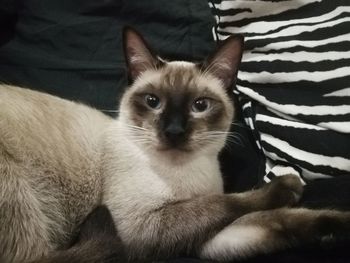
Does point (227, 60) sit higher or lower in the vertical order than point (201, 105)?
higher

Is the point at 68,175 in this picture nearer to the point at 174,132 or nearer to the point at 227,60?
the point at 174,132

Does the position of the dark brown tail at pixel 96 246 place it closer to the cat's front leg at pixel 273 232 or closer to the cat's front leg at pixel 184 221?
the cat's front leg at pixel 184 221

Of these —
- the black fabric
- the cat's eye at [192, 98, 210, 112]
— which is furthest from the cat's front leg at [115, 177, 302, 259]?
the black fabric

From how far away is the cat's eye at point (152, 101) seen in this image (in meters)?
1.46

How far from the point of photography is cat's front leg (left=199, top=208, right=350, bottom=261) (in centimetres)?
120

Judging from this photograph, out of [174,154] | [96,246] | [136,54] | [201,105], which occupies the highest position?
[136,54]

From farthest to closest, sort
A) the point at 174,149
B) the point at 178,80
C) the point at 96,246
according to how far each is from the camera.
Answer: the point at 178,80
the point at 174,149
the point at 96,246

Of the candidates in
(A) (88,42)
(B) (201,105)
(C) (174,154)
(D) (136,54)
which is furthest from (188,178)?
(A) (88,42)

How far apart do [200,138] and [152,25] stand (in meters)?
0.75

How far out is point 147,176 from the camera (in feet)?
4.65

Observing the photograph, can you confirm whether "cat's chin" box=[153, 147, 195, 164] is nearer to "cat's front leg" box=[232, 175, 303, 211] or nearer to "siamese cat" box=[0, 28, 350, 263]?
"siamese cat" box=[0, 28, 350, 263]

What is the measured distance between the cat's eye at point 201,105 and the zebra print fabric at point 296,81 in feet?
0.83

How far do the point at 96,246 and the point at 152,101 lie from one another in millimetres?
472

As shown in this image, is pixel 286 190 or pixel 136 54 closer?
pixel 286 190
